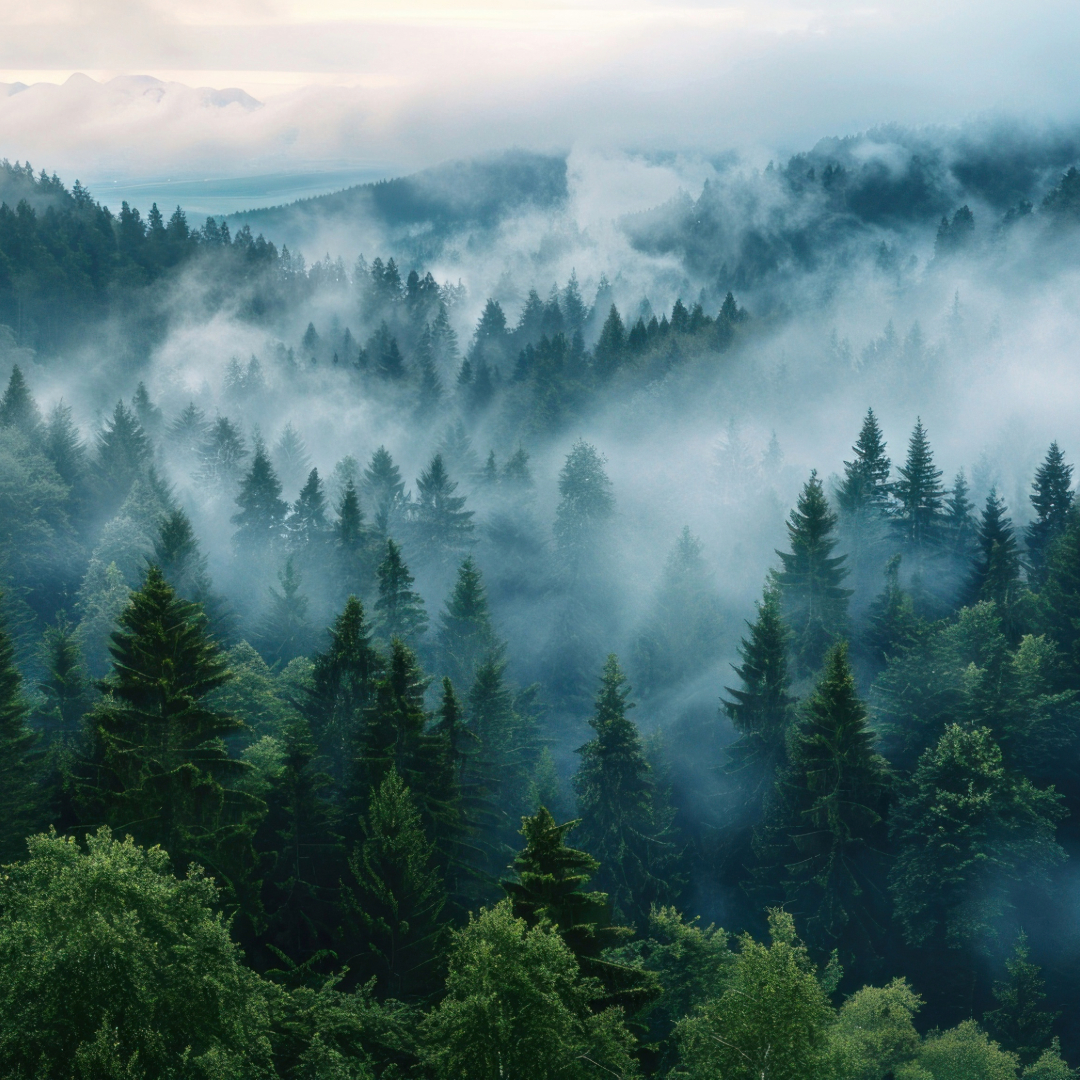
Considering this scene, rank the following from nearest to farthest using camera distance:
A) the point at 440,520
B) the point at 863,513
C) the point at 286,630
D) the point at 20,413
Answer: the point at 286,630 → the point at 863,513 → the point at 440,520 → the point at 20,413

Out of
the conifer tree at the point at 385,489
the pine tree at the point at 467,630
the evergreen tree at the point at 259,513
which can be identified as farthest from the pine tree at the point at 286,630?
the conifer tree at the point at 385,489

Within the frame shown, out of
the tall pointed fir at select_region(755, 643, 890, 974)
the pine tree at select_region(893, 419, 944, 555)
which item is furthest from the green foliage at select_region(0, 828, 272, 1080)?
the pine tree at select_region(893, 419, 944, 555)

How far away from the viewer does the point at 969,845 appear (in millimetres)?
46188

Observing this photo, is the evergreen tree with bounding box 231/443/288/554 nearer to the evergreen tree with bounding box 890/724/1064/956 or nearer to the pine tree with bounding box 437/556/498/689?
the pine tree with bounding box 437/556/498/689

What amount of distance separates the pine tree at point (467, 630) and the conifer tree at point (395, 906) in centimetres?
3323

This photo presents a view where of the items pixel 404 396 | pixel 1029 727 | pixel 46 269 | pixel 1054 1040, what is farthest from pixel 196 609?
pixel 46 269

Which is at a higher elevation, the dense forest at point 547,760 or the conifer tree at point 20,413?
the conifer tree at point 20,413

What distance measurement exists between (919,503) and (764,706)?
3161 centimetres

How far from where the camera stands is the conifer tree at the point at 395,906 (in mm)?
34750

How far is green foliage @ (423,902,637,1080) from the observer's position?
22.7m

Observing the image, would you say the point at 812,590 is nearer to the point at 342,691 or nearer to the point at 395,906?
the point at 342,691

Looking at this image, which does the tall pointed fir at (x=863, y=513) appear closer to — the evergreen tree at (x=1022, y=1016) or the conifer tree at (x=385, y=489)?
the conifer tree at (x=385, y=489)

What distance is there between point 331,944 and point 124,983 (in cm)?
1643

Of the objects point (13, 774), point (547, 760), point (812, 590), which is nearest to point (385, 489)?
point (547, 760)
